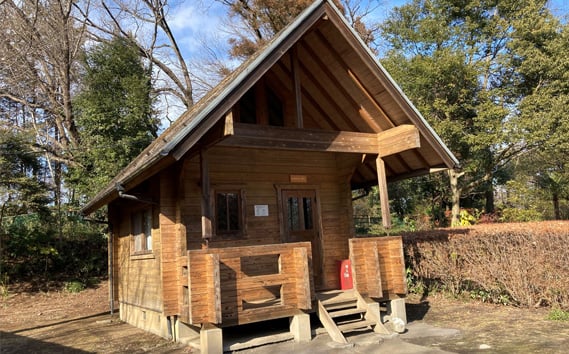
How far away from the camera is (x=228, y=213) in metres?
8.62

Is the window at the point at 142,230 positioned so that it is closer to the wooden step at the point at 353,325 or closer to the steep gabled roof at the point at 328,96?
the steep gabled roof at the point at 328,96

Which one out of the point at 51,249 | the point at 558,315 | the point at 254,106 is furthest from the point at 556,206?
the point at 51,249

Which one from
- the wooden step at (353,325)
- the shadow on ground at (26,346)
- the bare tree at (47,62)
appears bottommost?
the shadow on ground at (26,346)

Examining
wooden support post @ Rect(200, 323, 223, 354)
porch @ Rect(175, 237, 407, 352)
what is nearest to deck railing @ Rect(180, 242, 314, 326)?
porch @ Rect(175, 237, 407, 352)

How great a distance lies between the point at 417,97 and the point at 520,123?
412 centimetres

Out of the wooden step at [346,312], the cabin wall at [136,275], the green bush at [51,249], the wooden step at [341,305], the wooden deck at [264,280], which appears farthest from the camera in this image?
the green bush at [51,249]

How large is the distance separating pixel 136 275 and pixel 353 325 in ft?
16.5

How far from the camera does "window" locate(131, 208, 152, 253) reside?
9102 millimetres

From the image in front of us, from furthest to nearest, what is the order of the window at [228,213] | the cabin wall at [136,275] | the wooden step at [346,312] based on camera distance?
the window at [228,213]
the cabin wall at [136,275]
the wooden step at [346,312]

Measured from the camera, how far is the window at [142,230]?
29.9ft

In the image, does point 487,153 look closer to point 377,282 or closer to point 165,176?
point 377,282

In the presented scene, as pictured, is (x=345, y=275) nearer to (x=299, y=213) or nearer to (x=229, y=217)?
(x=299, y=213)

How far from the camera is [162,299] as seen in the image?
768cm

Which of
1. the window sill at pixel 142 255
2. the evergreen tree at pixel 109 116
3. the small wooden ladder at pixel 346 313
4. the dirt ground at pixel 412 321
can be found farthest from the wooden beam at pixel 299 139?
the evergreen tree at pixel 109 116
